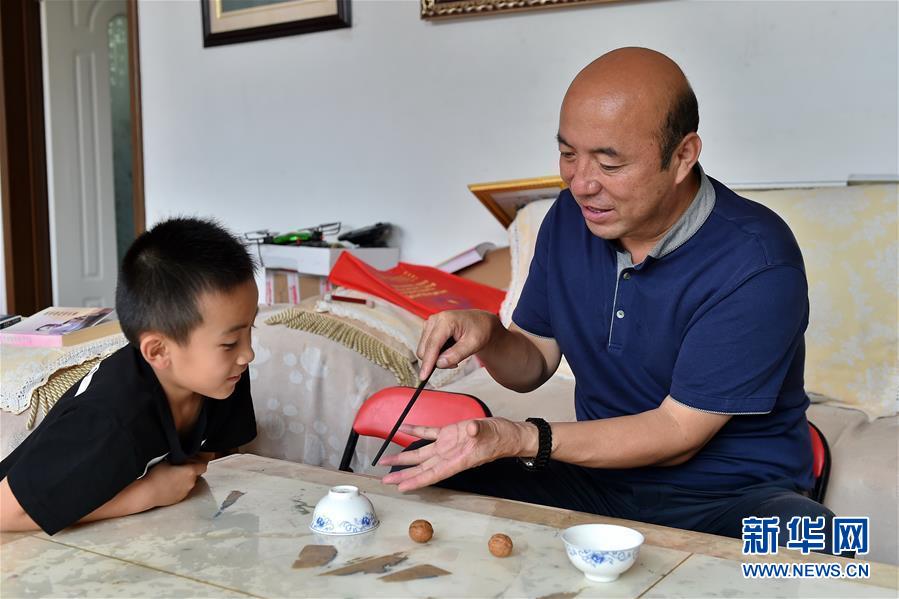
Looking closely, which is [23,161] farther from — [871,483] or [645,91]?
[871,483]

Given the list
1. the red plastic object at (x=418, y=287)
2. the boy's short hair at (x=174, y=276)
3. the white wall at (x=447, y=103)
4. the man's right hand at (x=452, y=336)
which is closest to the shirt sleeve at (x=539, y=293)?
the man's right hand at (x=452, y=336)

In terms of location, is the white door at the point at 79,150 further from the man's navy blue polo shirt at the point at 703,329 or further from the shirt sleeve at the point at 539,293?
the man's navy blue polo shirt at the point at 703,329

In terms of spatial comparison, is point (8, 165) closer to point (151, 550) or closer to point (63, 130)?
point (63, 130)

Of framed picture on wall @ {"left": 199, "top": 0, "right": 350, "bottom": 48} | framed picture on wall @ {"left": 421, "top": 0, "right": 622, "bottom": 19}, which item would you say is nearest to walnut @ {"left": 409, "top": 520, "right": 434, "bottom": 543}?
framed picture on wall @ {"left": 421, "top": 0, "right": 622, "bottom": 19}

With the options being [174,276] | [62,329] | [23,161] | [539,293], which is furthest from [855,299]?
[23,161]

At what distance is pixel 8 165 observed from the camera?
14.2 ft

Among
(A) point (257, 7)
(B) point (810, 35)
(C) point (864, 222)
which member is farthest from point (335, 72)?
(C) point (864, 222)

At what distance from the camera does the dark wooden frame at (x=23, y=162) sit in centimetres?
432

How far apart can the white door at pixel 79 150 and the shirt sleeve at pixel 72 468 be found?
12.2ft

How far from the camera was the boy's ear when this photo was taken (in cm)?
130

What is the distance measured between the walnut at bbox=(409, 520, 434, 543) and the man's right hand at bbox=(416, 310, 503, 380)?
37 centimetres

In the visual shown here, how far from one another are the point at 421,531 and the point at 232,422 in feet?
1.96

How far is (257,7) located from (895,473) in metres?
2.95

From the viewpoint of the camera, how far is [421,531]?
1.05 m
